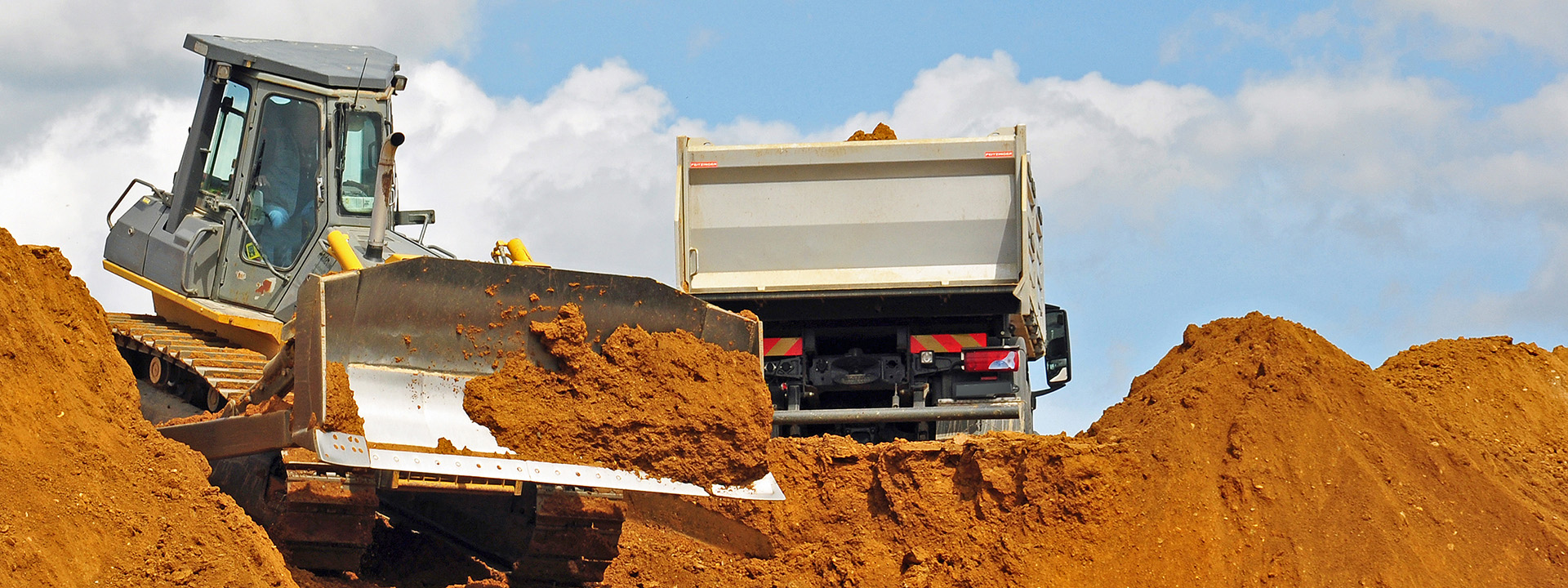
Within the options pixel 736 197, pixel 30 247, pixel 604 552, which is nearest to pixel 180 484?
pixel 30 247

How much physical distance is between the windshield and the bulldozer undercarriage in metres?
0.98

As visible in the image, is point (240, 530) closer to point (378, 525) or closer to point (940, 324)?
point (378, 525)

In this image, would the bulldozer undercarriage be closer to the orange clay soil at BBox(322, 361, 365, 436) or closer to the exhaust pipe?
the orange clay soil at BBox(322, 361, 365, 436)

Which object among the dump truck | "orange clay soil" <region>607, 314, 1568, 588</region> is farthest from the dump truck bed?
"orange clay soil" <region>607, 314, 1568, 588</region>

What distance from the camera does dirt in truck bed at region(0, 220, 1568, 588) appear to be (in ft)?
17.7

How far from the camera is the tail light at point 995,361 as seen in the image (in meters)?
9.34

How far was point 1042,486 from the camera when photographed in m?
6.94

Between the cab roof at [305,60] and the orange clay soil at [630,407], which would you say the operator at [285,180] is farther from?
the orange clay soil at [630,407]

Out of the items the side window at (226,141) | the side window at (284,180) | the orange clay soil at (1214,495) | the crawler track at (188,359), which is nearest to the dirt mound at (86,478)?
the crawler track at (188,359)

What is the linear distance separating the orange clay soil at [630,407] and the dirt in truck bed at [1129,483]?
0.24ft

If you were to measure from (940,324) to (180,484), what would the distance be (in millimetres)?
5438

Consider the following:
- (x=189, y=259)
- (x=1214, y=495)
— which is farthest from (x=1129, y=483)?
(x=189, y=259)

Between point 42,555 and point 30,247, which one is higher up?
point 30,247

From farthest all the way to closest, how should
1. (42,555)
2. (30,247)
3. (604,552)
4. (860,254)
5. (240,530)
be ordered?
(860,254) → (604,552) → (30,247) → (240,530) → (42,555)
